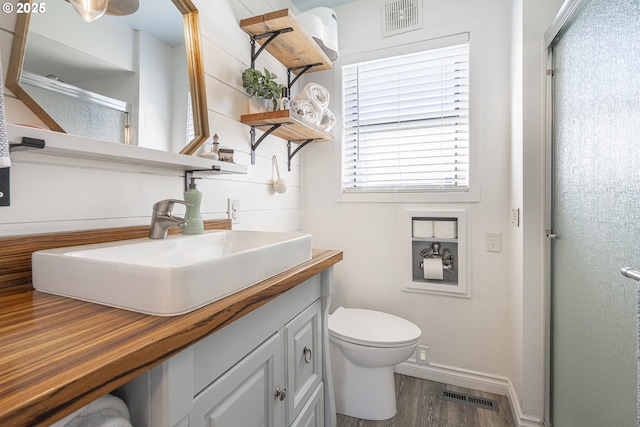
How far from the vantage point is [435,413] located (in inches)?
66.6

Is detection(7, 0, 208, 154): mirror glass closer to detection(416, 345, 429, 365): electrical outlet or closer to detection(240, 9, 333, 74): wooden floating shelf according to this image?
detection(240, 9, 333, 74): wooden floating shelf

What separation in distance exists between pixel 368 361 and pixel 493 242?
0.99m

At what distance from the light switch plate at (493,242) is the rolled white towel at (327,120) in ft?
3.82

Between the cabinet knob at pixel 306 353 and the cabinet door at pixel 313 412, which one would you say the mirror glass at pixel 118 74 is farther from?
the cabinet door at pixel 313 412

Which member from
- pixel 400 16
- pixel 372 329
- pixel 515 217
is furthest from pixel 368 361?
pixel 400 16

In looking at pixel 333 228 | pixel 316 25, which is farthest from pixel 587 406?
pixel 316 25

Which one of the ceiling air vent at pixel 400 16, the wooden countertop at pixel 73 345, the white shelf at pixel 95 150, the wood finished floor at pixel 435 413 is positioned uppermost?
the ceiling air vent at pixel 400 16

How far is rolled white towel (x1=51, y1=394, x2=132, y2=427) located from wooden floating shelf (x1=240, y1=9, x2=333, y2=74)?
160cm

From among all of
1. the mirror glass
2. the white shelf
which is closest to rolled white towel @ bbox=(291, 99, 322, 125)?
the mirror glass

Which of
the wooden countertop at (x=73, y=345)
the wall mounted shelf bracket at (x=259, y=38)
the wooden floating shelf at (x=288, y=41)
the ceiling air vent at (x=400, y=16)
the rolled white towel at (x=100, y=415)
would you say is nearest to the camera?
the wooden countertop at (x=73, y=345)

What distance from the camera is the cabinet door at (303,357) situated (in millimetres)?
1022

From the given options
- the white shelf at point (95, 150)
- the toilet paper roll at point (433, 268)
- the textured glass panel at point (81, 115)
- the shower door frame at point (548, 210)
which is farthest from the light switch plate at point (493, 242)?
the textured glass panel at point (81, 115)

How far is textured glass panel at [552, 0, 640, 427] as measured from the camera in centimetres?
83

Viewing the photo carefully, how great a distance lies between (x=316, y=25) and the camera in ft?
6.04
